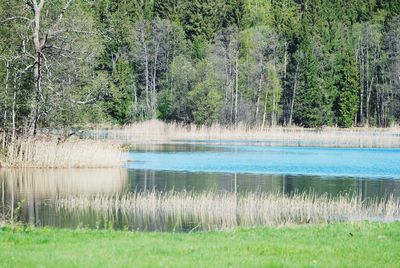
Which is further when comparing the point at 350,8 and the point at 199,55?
the point at 350,8

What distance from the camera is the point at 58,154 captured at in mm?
35594

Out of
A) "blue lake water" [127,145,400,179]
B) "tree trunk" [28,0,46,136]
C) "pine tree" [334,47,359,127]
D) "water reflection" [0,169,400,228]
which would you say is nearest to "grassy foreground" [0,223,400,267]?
"water reflection" [0,169,400,228]

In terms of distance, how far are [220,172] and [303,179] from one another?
188 inches

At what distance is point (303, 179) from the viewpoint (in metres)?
33.9

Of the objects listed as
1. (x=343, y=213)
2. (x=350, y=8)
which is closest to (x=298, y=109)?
(x=350, y=8)

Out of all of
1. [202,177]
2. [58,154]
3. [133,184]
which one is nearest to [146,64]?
[58,154]

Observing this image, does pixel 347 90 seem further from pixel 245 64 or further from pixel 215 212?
pixel 215 212

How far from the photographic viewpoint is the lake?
25.2 m

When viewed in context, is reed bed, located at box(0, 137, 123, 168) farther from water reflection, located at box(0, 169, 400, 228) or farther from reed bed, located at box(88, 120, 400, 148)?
reed bed, located at box(88, 120, 400, 148)

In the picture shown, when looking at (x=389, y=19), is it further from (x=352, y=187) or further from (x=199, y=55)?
(x=352, y=187)

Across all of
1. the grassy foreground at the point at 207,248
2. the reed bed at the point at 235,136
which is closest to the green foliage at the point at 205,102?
the reed bed at the point at 235,136

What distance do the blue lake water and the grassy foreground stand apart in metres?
21.5

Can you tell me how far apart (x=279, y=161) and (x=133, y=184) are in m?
15.1

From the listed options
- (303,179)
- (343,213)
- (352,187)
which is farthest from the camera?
(303,179)
